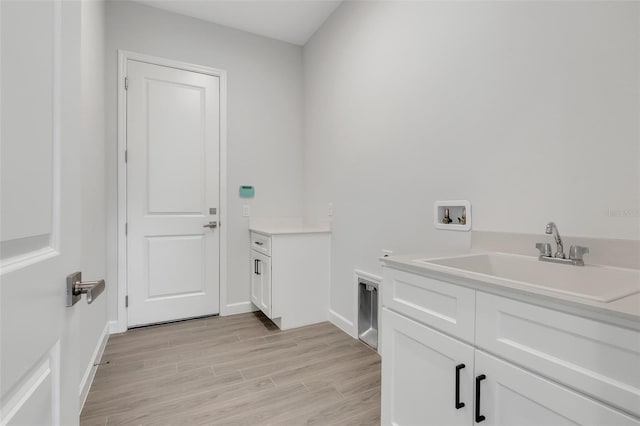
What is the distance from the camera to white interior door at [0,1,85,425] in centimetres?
46

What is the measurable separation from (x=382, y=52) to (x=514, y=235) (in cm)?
162

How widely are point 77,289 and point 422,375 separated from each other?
3.81 ft

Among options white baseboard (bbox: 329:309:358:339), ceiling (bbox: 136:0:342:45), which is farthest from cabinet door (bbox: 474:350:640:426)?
ceiling (bbox: 136:0:342:45)

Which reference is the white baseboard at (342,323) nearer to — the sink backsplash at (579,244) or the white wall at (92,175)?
the sink backsplash at (579,244)

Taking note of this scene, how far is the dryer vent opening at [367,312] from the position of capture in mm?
2467

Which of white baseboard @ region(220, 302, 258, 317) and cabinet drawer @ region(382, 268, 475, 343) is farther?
white baseboard @ region(220, 302, 258, 317)

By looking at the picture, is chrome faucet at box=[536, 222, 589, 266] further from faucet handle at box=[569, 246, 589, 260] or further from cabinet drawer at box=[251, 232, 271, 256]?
cabinet drawer at box=[251, 232, 271, 256]

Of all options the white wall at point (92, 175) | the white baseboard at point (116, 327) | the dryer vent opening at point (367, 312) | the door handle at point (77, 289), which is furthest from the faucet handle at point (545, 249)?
the white baseboard at point (116, 327)

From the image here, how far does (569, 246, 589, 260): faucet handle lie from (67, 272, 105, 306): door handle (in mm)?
1568


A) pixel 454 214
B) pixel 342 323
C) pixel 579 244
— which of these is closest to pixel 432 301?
pixel 579 244

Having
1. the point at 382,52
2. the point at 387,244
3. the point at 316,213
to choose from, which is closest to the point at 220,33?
the point at 382,52

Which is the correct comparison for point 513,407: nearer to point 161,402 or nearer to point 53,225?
point 53,225

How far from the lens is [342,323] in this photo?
275 cm

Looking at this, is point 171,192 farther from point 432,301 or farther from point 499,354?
point 499,354
